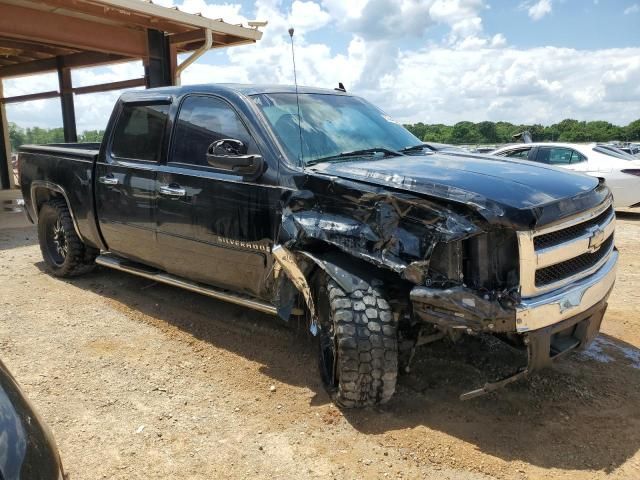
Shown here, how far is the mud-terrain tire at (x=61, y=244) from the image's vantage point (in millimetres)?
5824

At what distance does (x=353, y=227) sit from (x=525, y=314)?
101cm

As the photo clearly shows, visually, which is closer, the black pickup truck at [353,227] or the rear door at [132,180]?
the black pickup truck at [353,227]

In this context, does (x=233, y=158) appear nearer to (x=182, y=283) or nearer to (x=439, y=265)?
(x=182, y=283)

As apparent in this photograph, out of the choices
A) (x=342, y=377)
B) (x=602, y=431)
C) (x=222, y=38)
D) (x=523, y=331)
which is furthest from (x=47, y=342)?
(x=222, y=38)

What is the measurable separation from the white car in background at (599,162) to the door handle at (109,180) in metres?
6.95

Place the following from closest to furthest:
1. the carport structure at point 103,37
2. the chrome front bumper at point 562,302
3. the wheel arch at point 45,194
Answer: the chrome front bumper at point 562,302 → the wheel arch at point 45,194 → the carport structure at point 103,37

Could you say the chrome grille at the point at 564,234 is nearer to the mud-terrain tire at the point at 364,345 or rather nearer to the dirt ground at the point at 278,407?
the mud-terrain tire at the point at 364,345

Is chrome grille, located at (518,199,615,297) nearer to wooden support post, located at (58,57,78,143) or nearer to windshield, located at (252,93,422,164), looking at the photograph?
windshield, located at (252,93,422,164)

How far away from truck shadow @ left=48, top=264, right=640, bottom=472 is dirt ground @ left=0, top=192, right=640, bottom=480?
10 millimetres

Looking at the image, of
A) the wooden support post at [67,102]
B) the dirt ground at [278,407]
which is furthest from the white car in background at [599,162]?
the wooden support post at [67,102]

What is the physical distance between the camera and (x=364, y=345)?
305 centimetres

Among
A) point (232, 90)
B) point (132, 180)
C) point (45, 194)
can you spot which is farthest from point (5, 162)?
point (232, 90)

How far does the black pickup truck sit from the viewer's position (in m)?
2.84

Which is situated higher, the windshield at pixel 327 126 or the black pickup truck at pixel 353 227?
the windshield at pixel 327 126
